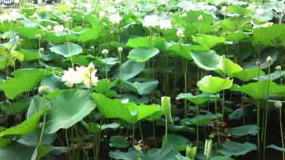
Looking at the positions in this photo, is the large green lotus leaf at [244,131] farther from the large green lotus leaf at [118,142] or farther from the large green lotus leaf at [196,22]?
the large green lotus leaf at [196,22]

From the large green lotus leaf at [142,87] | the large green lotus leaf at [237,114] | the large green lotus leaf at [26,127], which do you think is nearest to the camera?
the large green lotus leaf at [26,127]

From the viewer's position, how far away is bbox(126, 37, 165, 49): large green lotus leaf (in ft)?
4.68

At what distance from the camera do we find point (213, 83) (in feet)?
3.49

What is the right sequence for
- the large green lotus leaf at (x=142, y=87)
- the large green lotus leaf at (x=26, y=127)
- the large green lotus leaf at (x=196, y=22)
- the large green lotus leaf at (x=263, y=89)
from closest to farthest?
the large green lotus leaf at (x=26, y=127)
the large green lotus leaf at (x=263, y=89)
the large green lotus leaf at (x=142, y=87)
the large green lotus leaf at (x=196, y=22)

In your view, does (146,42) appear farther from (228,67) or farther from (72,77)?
(72,77)

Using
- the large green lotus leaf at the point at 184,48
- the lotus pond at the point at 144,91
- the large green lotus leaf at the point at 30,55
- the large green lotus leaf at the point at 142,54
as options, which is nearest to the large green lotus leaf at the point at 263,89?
the lotus pond at the point at 144,91

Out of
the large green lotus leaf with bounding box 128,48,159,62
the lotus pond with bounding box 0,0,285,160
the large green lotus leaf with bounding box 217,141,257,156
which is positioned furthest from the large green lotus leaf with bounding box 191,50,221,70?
the large green lotus leaf with bounding box 217,141,257,156

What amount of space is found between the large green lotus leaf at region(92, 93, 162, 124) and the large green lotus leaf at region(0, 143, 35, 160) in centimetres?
20

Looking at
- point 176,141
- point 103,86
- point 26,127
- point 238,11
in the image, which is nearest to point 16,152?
point 26,127

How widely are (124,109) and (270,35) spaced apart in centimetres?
71

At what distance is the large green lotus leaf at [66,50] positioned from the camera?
143cm

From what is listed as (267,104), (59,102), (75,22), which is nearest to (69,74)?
(59,102)

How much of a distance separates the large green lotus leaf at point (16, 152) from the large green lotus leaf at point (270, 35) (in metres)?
0.89

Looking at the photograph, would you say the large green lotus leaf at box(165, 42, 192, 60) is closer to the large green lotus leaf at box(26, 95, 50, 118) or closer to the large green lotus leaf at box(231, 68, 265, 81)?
the large green lotus leaf at box(231, 68, 265, 81)
